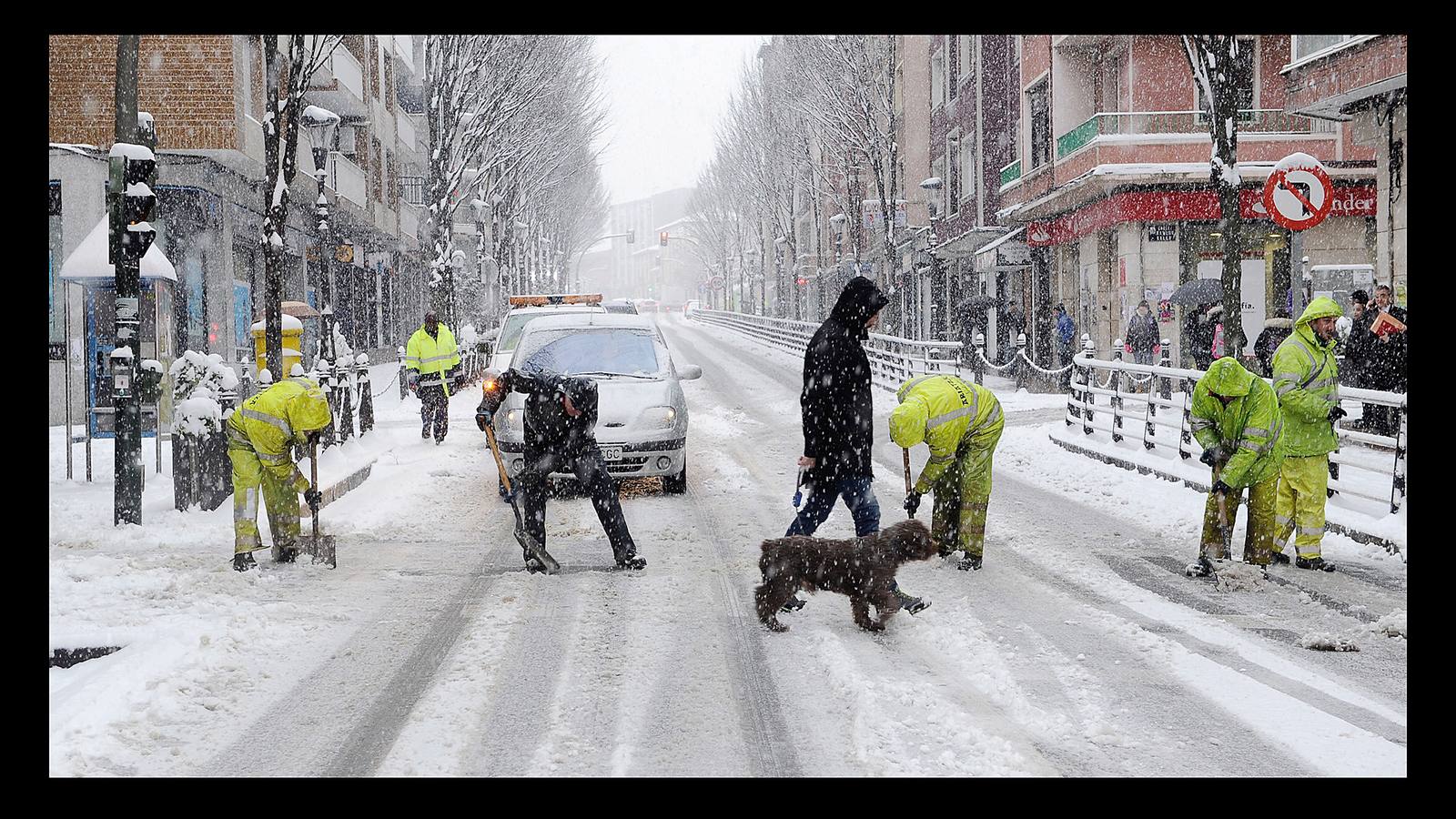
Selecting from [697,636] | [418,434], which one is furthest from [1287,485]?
[418,434]

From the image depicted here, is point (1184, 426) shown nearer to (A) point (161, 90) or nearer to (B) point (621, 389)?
(B) point (621, 389)

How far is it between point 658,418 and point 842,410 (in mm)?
4641

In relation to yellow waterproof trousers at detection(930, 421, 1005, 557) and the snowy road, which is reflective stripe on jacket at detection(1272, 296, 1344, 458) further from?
yellow waterproof trousers at detection(930, 421, 1005, 557)

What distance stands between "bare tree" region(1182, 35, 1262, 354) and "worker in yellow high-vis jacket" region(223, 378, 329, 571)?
9.17m

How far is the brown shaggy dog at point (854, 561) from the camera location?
6.23 metres

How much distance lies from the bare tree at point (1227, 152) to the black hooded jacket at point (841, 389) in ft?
24.8

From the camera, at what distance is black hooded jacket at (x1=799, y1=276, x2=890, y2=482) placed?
6820 millimetres

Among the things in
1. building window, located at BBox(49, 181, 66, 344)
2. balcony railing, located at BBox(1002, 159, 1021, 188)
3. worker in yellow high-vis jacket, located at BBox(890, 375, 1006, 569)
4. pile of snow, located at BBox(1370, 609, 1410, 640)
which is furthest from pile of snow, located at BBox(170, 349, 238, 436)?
balcony railing, located at BBox(1002, 159, 1021, 188)

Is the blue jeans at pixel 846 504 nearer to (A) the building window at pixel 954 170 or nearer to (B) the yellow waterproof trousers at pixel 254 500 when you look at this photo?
(B) the yellow waterproof trousers at pixel 254 500

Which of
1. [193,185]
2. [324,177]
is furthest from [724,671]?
[193,185]

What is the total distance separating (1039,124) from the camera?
3078 centimetres

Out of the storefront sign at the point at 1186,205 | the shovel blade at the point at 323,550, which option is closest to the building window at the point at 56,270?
the shovel blade at the point at 323,550

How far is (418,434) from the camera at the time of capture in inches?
697
